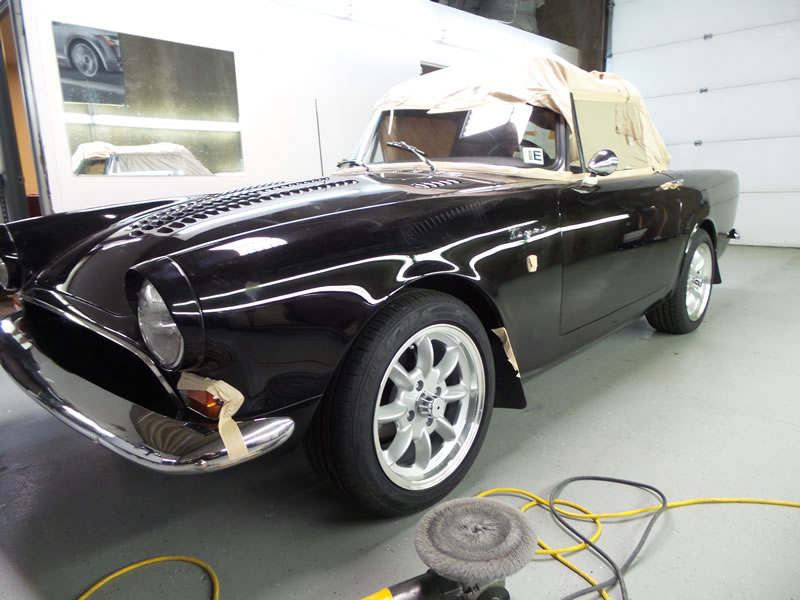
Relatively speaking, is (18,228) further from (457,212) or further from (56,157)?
(56,157)

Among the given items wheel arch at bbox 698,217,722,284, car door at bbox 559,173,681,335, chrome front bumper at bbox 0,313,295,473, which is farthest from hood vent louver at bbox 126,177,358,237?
wheel arch at bbox 698,217,722,284

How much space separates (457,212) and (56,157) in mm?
3469

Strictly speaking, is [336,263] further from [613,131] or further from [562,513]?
[613,131]

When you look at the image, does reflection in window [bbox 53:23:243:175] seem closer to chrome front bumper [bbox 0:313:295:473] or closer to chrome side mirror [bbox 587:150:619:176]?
chrome front bumper [bbox 0:313:295:473]

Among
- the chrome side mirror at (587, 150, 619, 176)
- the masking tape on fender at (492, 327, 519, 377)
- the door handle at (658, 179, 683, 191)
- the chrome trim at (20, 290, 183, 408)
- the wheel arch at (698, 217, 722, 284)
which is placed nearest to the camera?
the chrome trim at (20, 290, 183, 408)

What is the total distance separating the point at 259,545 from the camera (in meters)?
1.49

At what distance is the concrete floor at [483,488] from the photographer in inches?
53.3

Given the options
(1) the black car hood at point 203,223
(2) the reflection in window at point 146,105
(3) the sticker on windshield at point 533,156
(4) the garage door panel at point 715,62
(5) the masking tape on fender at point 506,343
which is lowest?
(5) the masking tape on fender at point 506,343

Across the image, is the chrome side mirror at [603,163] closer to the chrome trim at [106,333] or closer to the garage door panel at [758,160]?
the chrome trim at [106,333]

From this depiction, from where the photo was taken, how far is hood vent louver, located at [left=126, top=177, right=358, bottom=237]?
152 cm

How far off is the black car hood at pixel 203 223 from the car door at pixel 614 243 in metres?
0.33

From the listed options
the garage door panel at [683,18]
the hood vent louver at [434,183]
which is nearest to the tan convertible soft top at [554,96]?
the hood vent louver at [434,183]

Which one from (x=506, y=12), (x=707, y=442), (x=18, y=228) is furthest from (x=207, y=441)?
(x=506, y=12)

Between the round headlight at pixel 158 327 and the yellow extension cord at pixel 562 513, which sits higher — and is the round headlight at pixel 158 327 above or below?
above
